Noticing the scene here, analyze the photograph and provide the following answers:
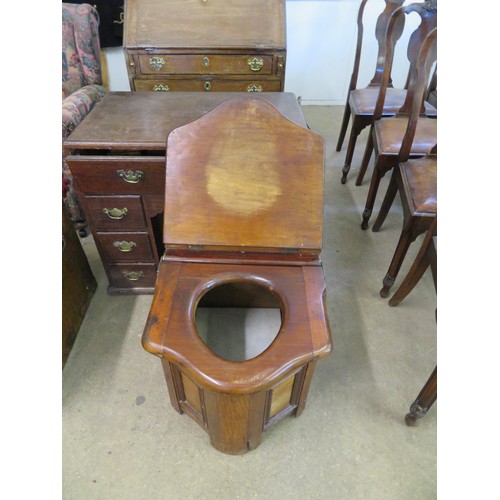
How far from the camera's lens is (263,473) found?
107 centimetres

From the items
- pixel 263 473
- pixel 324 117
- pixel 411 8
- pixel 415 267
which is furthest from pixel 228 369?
pixel 324 117

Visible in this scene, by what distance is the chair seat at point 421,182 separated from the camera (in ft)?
4.19

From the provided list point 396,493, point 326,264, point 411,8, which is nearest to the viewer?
point 396,493

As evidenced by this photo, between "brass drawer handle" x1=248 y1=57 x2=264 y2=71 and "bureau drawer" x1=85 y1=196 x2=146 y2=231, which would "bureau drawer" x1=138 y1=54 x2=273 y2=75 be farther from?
"bureau drawer" x1=85 y1=196 x2=146 y2=231

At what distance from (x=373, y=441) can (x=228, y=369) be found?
672 millimetres

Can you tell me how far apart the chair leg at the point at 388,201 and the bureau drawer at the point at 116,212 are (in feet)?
3.70

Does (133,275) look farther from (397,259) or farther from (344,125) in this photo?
(344,125)

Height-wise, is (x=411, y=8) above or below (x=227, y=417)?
above

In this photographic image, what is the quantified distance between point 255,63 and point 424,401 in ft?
5.86

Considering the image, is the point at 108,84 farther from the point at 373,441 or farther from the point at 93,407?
the point at 373,441

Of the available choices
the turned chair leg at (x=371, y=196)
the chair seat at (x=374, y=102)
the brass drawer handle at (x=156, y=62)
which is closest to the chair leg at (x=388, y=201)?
the turned chair leg at (x=371, y=196)

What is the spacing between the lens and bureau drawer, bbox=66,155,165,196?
1.15 meters

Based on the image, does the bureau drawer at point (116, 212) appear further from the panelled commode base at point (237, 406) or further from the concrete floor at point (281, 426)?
the panelled commode base at point (237, 406)

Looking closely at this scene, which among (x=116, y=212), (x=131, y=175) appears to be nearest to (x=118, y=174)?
(x=131, y=175)
